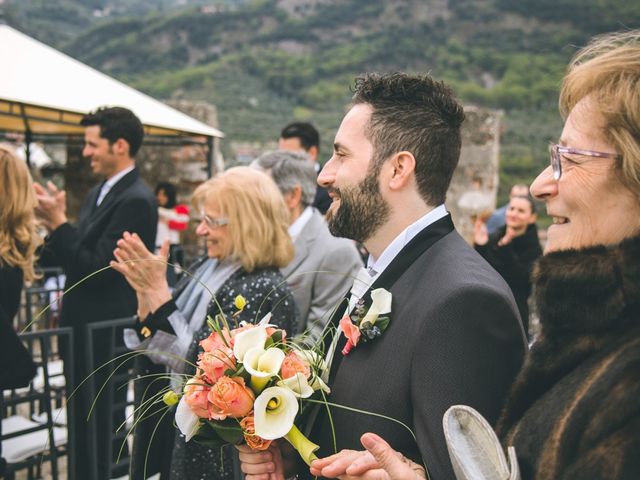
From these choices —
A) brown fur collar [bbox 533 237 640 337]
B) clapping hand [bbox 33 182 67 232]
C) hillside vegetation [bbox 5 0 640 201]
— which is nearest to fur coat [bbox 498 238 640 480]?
brown fur collar [bbox 533 237 640 337]

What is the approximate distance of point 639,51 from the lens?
3.99 feet

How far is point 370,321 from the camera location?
4.98 feet

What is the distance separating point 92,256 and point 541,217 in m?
14.7

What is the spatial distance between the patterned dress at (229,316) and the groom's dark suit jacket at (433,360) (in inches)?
29.0

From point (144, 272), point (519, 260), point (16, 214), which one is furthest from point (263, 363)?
point (519, 260)

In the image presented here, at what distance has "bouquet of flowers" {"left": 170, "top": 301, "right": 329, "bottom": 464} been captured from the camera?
1451 millimetres

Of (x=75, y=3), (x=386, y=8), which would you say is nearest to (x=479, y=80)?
(x=386, y=8)

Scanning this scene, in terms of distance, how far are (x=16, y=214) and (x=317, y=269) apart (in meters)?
1.54

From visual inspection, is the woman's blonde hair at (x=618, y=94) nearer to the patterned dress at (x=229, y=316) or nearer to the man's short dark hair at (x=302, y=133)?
the patterned dress at (x=229, y=316)

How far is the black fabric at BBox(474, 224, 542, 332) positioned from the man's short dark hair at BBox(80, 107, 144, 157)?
8.83ft

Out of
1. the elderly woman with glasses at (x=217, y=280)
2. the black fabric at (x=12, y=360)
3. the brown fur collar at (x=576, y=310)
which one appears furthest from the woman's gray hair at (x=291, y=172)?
the brown fur collar at (x=576, y=310)

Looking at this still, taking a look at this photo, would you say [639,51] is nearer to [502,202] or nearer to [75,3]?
[502,202]

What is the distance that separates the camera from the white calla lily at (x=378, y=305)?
1515mm

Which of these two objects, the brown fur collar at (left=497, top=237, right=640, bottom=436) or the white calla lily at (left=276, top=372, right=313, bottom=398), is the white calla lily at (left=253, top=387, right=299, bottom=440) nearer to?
the white calla lily at (left=276, top=372, right=313, bottom=398)
